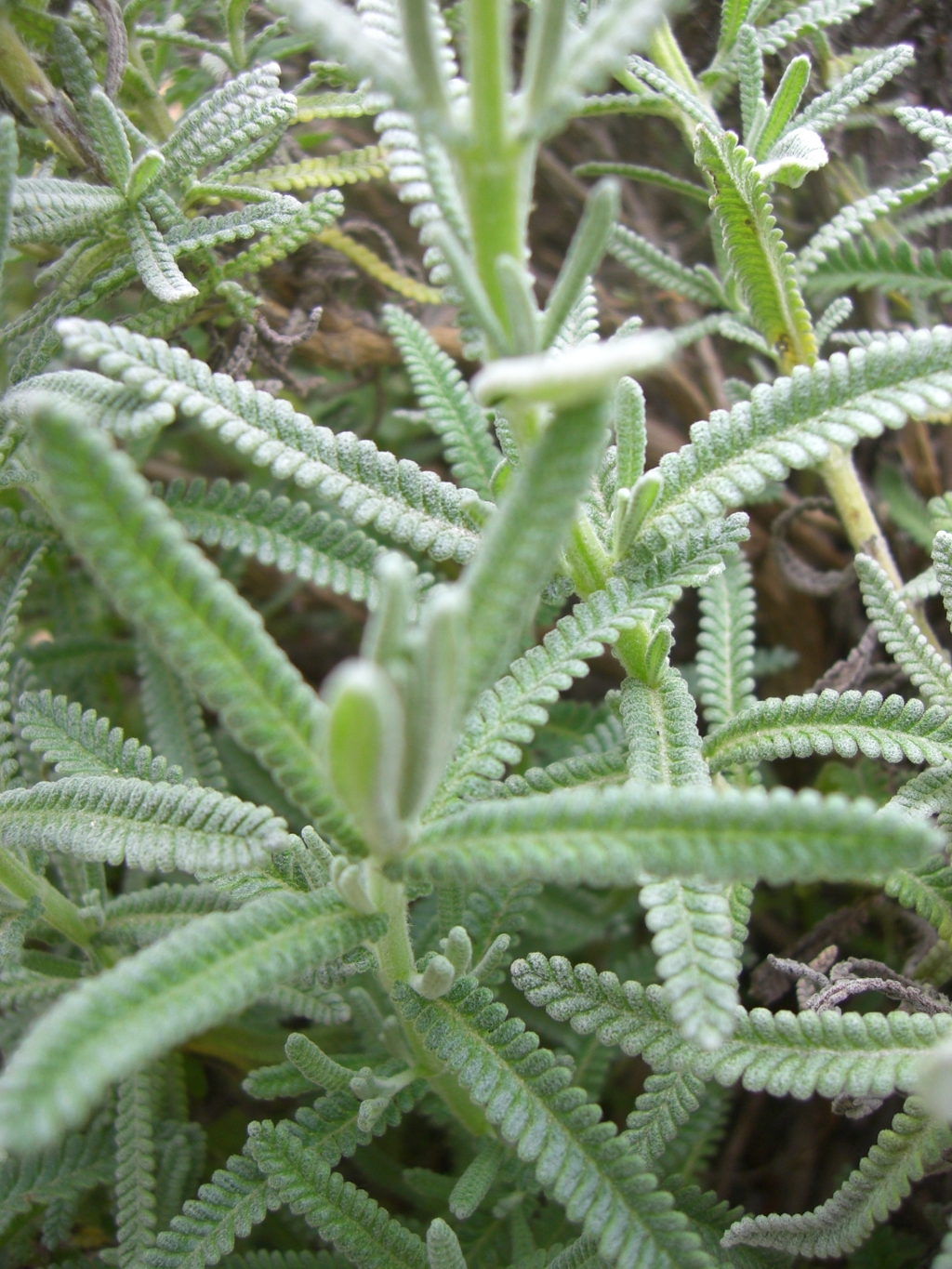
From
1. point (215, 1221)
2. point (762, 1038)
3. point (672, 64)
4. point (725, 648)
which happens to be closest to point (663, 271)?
point (672, 64)

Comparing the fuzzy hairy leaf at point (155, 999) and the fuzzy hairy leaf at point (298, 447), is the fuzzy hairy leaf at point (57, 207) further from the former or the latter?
the fuzzy hairy leaf at point (155, 999)

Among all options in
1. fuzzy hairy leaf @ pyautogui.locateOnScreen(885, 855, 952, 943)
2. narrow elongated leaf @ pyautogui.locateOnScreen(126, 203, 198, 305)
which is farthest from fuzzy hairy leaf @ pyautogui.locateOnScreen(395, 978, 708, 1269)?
narrow elongated leaf @ pyautogui.locateOnScreen(126, 203, 198, 305)

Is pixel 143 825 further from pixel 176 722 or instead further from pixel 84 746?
pixel 176 722

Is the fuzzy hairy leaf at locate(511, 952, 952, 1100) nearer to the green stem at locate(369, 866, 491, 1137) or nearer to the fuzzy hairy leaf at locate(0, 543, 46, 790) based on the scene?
the green stem at locate(369, 866, 491, 1137)

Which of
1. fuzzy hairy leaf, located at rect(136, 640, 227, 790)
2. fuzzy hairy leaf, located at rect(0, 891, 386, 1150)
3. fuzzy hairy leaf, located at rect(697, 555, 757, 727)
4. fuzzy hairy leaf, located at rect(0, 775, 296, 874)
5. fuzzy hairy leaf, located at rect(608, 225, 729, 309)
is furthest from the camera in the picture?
fuzzy hairy leaf, located at rect(608, 225, 729, 309)

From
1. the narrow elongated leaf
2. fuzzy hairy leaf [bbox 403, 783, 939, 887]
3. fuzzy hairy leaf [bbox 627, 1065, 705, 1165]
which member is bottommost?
fuzzy hairy leaf [bbox 627, 1065, 705, 1165]

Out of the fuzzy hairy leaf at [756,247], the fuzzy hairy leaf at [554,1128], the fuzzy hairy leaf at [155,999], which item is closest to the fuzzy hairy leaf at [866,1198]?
the fuzzy hairy leaf at [554,1128]

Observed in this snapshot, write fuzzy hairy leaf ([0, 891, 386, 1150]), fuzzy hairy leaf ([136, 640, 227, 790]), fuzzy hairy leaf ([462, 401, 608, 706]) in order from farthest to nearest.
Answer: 1. fuzzy hairy leaf ([136, 640, 227, 790])
2. fuzzy hairy leaf ([462, 401, 608, 706])
3. fuzzy hairy leaf ([0, 891, 386, 1150])
